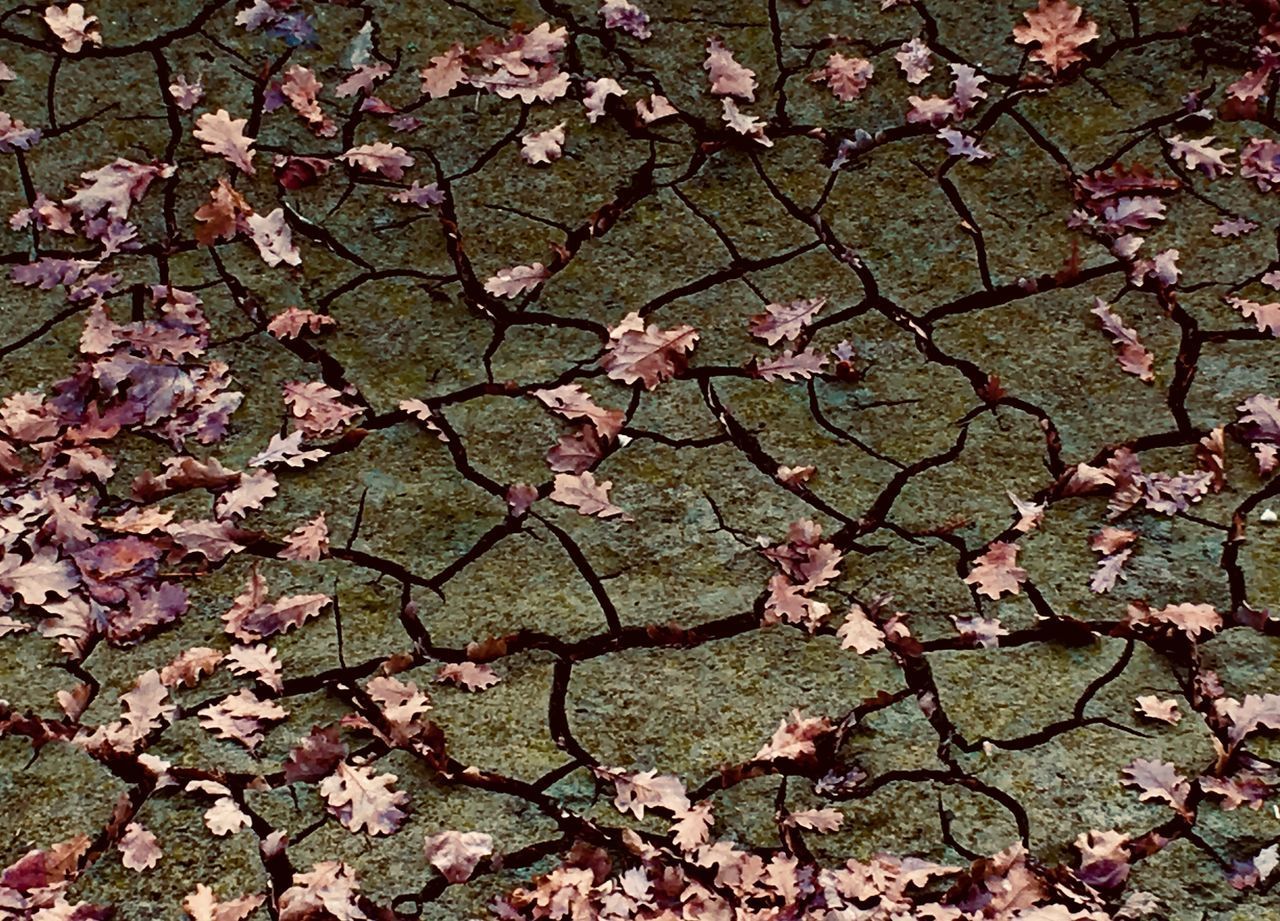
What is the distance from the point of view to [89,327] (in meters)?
3.31

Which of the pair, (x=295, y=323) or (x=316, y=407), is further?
(x=295, y=323)

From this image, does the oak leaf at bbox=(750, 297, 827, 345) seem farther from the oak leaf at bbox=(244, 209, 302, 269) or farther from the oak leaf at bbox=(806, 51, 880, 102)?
the oak leaf at bbox=(244, 209, 302, 269)

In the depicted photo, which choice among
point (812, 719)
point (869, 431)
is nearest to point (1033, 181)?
point (869, 431)

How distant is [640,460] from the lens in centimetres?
307

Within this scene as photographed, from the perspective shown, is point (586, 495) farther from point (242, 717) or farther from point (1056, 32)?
point (1056, 32)

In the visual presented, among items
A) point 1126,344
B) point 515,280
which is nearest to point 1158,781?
point 1126,344

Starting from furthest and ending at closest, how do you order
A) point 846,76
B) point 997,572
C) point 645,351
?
point 846,76 → point 645,351 → point 997,572

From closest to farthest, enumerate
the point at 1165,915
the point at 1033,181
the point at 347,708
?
the point at 1165,915 < the point at 347,708 < the point at 1033,181

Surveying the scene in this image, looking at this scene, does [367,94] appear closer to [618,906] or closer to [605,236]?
[605,236]

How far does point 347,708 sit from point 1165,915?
1.51 meters

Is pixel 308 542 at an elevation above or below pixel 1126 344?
below

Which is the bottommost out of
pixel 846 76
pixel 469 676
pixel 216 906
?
pixel 216 906

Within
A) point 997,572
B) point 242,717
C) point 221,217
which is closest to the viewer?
point 242,717

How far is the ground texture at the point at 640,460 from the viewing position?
2404 mm
